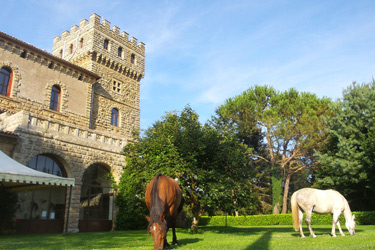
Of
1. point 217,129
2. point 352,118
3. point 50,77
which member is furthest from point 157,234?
point 352,118

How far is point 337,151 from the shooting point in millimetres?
26188

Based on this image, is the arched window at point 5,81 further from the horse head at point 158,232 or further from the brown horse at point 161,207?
the horse head at point 158,232

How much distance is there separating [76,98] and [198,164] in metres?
13.2

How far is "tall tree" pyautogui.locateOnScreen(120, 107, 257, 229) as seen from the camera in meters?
15.1

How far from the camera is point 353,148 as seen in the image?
77.3ft

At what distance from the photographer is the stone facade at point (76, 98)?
16.7 meters

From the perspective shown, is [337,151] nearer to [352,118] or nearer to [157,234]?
[352,118]

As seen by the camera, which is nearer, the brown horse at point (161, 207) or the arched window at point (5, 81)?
the brown horse at point (161, 207)

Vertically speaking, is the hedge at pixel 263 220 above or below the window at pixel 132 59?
below

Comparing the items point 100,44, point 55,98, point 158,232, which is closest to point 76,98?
point 55,98

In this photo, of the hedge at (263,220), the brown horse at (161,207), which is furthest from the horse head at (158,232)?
the hedge at (263,220)

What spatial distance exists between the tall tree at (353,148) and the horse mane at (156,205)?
1943cm

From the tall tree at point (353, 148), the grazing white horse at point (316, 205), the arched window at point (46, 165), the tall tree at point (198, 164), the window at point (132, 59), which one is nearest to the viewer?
the grazing white horse at point (316, 205)

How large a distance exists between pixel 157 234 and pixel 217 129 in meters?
11.1
